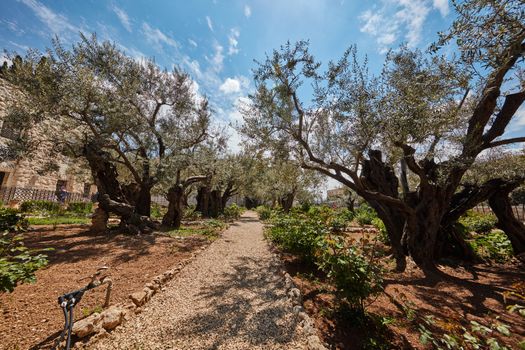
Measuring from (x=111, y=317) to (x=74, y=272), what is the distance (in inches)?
108

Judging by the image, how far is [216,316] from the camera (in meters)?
3.82

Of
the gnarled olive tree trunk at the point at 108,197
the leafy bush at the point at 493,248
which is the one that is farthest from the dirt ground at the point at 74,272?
the leafy bush at the point at 493,248

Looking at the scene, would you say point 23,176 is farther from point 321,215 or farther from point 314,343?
point 314,343

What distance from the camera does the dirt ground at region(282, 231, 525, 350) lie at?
3.19 meters

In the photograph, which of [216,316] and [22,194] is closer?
[216,316]

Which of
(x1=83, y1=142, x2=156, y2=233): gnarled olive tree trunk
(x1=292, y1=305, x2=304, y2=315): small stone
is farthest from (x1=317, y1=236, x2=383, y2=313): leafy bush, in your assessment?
(x1=83, y1=142, x2=156, y2=233): gnarled olive tree trunk

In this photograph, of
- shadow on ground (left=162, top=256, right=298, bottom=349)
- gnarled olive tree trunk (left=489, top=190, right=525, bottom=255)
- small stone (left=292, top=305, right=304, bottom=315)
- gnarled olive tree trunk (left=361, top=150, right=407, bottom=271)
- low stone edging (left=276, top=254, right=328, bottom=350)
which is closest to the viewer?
low stone edging (left=276, top=254, right=328, bottom=350)

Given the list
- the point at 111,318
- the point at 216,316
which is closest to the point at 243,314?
the point at 216,316

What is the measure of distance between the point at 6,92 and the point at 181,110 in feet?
39.7

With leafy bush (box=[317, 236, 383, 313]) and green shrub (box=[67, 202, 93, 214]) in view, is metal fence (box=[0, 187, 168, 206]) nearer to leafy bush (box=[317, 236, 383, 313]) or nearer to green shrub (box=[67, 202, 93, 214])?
green shrub (box=[67, 202, 93, 214])

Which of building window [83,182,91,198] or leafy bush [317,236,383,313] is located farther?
building window [83,182,91,198]

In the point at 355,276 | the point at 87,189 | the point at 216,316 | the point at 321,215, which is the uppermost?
the point at 87,189

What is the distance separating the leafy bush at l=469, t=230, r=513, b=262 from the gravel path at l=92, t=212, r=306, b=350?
8080 mm

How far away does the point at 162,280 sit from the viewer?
495cm
